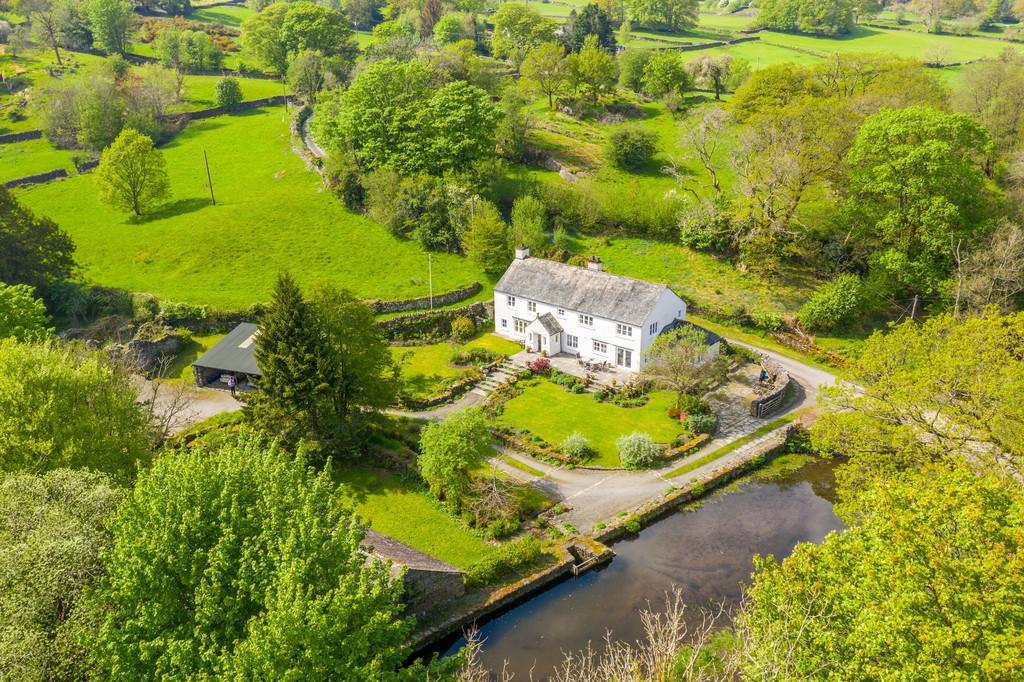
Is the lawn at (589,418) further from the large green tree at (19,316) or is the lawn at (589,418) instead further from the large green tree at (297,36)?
the large green tree at (297,36)

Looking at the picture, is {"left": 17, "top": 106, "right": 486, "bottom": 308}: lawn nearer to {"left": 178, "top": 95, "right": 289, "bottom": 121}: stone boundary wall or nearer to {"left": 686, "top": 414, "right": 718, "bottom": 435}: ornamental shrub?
{"left": 178, "top": 95, "right": 289, "bottom": 121}: stone boundary wall

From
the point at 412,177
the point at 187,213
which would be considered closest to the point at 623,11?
the point at 412,177

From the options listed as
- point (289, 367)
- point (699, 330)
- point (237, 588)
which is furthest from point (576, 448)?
point (237, 588)

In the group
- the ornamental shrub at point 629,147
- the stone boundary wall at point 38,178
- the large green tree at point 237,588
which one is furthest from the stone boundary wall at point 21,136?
the large green tree at point 237,588

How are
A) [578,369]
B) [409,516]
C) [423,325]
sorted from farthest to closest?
[423,325]
[578,369]
[409,516]

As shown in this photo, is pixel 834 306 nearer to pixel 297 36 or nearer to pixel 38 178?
pixel 38 178

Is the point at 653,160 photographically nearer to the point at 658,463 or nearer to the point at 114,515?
the point at 658,463
